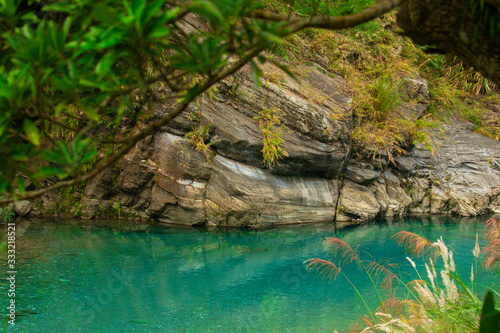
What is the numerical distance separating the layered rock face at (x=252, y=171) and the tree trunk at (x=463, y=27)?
15.4 ft

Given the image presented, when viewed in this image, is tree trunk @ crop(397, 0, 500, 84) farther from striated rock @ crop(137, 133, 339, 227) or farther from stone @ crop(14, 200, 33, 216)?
stone @ crop(14, 200, 33, 216)

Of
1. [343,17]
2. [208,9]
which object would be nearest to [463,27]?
[343,17]

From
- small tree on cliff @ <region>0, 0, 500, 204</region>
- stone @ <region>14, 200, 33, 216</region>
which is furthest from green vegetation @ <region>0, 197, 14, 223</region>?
small tree on cliff @ <region>0, 0, 500, 204</region>

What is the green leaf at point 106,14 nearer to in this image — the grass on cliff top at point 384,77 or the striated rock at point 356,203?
the grass on cliff top at point 384,77

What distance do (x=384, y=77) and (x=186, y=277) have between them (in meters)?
5.52

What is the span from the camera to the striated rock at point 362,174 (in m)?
6.66

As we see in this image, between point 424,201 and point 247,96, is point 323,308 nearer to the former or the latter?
point 247,96

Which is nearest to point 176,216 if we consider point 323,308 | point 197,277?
point 197,277

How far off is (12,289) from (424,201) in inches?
275

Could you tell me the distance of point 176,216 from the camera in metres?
6.06

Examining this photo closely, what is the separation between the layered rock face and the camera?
5902 millimetres

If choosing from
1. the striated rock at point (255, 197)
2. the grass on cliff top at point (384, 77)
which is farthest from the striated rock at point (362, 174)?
the striated rock at point (255, 197)

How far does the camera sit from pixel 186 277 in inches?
160

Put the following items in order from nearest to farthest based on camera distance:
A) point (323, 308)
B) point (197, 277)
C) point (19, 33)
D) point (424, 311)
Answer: point (19, 33) → point (424, 311) → point (323, 308) → point (197, 277)
